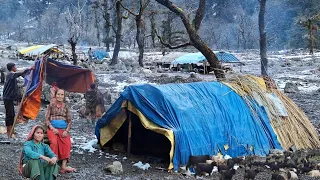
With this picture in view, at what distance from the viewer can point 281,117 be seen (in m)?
8.46

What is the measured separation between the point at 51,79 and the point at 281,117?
15.4 feet

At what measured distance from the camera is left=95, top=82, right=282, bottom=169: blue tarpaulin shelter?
6953 millimetres

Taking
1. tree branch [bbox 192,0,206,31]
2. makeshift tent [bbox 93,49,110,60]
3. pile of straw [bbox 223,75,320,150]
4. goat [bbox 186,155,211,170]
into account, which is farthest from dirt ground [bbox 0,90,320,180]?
makeshift tent [bbox 93,49,110,60]

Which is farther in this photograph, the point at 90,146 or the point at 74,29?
the point at 74,29

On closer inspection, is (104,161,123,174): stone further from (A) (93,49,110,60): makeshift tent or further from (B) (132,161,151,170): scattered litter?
(A) (93,49,110,60): makeshift tent

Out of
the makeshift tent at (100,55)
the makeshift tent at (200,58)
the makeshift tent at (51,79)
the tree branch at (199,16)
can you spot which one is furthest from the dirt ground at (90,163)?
the makeshift tent at (100,55)

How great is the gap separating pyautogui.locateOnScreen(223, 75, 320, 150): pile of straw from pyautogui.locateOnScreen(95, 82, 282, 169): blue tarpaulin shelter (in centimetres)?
17

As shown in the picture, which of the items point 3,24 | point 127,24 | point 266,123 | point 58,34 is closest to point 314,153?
point 266,123

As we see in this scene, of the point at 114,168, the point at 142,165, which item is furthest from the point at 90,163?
the point at 142,165

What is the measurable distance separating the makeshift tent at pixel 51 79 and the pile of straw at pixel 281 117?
303cm

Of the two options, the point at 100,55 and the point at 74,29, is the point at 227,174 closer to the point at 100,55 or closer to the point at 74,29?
the point at 74,29

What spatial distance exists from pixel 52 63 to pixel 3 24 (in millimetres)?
82050

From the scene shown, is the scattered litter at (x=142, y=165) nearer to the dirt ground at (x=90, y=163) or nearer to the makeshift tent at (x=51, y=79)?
the dirt ground at (x=90, y=163)

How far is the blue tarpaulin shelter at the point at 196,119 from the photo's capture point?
6953mm
